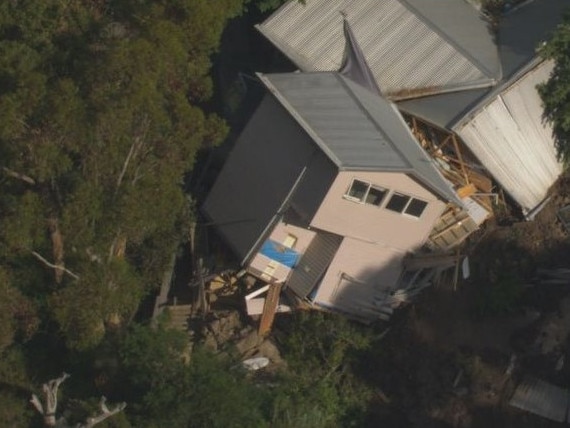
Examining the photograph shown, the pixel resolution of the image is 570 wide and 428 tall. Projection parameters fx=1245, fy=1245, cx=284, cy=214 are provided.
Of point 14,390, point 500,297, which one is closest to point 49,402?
point 14,390

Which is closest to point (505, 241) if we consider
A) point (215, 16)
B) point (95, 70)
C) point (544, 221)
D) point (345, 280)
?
point (544, 221)

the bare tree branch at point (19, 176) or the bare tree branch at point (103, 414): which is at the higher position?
the bare tree branch at point (19, 176)

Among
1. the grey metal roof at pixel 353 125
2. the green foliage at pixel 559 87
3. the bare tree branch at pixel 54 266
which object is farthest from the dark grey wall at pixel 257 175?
the green foliage at pixel 559 87

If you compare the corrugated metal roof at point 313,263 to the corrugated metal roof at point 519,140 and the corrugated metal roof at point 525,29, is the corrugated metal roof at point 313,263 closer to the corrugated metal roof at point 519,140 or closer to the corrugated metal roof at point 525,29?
the corrugated metal roof at point 519,140

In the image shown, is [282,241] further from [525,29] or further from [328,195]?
[525,29]

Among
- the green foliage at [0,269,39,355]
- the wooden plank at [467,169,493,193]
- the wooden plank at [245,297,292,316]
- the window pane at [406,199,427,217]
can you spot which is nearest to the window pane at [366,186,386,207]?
the window pane at [406,199,427,217]

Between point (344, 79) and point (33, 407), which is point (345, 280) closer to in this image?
point (344, 79)
